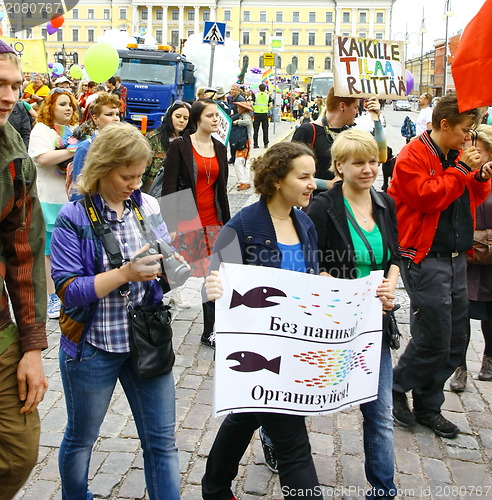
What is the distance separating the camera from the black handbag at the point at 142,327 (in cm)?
262

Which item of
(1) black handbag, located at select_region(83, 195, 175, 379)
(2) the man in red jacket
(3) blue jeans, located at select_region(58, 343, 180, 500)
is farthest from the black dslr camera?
(2) the man in red jacket

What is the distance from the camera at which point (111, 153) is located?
8.59 ft

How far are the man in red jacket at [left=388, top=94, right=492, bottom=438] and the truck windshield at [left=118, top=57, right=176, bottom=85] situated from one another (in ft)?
61.9

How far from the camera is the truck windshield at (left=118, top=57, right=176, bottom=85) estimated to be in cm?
2191

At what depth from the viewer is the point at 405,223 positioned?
13.0ft

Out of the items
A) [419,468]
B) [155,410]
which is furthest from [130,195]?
[419,468]

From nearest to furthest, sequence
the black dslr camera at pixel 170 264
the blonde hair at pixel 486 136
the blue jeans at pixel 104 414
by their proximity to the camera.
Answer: the black dslr camera at pixel 170 264, the blue jeans at pixel 104 414, the blonde hair at pixel 486 136

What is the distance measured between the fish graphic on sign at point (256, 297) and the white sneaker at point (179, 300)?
3899mm

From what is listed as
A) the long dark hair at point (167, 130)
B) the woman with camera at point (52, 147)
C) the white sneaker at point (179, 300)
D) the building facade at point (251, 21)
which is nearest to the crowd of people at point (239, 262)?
the woman with camera at point (52, 147)

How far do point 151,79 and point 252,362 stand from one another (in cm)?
2028

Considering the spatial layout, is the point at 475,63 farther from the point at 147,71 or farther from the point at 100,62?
the point at 147,71

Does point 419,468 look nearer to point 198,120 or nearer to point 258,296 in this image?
point 258,296

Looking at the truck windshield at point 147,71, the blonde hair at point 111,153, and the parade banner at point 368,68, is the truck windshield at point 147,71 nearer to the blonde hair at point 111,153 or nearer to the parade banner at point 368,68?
the parade banner at point 368,68

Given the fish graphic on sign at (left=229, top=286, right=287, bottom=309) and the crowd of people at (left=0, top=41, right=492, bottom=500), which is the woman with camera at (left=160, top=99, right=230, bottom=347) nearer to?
the crowd of people at (left=0, top=41, right=492, bottom=500)
